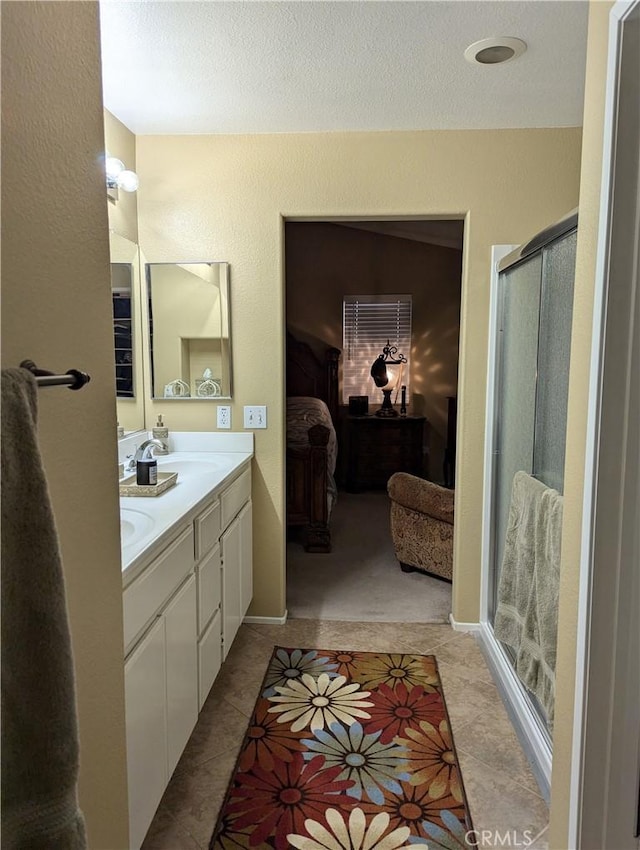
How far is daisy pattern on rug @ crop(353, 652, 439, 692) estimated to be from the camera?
249 cm

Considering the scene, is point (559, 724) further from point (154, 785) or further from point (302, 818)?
point (154, 785)

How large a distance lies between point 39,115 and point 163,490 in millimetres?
1421

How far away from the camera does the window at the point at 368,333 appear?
6160mm

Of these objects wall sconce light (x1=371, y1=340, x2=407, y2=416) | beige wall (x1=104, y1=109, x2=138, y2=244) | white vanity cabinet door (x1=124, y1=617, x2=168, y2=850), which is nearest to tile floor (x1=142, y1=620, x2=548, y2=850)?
white vanity cabinet door (x1=124, y1=617, x2=168, y2=850)

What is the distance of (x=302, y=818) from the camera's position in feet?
5.74

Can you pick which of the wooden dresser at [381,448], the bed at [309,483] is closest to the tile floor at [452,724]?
the bed at [309,483]

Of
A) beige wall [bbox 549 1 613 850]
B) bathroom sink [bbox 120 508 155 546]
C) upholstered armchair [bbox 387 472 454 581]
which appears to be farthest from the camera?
upholstered armchair [bbox 387 472 454 581]

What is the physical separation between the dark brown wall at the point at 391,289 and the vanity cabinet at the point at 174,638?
394cm

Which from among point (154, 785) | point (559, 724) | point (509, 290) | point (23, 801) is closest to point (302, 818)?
point (154, 785)

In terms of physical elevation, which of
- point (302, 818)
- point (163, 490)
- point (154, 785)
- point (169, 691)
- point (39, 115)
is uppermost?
point (39, 115)

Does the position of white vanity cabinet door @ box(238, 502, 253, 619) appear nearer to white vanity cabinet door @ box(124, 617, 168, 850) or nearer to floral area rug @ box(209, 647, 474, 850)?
floral area rug @ box(209, 647, 474, 850)

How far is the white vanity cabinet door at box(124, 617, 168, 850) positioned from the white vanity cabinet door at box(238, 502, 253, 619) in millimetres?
1080

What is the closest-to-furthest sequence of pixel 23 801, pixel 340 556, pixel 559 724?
pixel 23 801, pixel 559 724, pixel 340 556

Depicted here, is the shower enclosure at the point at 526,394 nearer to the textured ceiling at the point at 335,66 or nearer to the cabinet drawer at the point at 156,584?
the textured ceiling at the point at 335,66
